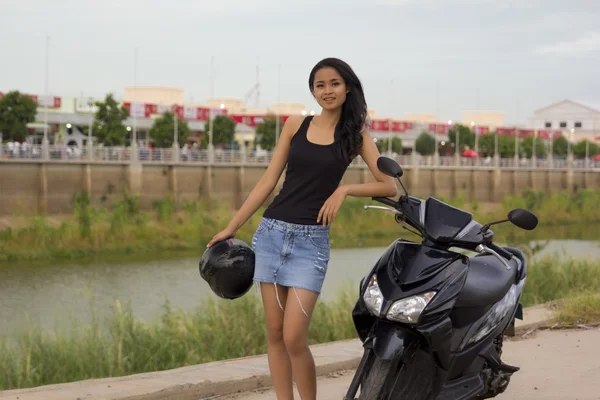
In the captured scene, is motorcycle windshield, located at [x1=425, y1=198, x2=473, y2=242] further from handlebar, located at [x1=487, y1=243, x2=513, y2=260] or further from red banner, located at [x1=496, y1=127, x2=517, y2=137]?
red banner, located at [x1=496, y1=127, x2=517, y2=137]

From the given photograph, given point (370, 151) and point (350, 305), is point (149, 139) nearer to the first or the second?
point (350, 305)

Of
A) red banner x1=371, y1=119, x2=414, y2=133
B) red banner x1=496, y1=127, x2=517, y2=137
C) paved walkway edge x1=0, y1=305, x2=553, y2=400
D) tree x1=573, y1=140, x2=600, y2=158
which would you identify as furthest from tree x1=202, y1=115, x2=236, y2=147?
paved walkway edge x1=0, y1=305, x2=553, y2=400

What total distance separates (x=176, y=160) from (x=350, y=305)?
3042cm

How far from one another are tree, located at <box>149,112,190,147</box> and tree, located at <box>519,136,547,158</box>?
33.4 meters

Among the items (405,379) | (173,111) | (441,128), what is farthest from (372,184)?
(441,128)

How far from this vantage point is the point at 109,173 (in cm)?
3566

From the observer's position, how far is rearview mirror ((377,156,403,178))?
132 inches

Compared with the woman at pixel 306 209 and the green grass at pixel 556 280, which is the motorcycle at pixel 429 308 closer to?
the woman at pixel 306 209

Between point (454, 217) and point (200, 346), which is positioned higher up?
point (454, 217)

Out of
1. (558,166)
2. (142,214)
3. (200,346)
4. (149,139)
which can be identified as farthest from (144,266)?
(558,166)

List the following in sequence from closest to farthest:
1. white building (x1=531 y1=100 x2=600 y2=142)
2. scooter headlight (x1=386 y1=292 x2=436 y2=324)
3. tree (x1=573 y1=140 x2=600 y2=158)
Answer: scooter headlight (x1=386 y1=292 x2=436 y2=324) < tree (x1=573 y1=140 x2=600 y2=158) < white building (x1=531 y1=100 x2=600 y2=142)

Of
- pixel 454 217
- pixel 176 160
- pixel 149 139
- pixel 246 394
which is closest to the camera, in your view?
pixel 454 217

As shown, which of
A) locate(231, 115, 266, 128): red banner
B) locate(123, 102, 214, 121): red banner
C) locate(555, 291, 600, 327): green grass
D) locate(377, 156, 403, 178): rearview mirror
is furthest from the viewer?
locate(231, 115, 266, 128): red banner

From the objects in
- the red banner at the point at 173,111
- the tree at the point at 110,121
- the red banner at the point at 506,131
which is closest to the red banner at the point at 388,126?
the red banner at the point at 506,131
